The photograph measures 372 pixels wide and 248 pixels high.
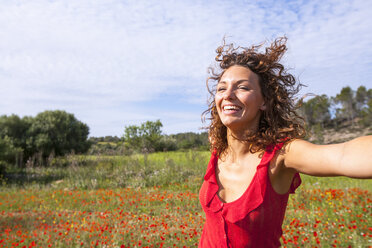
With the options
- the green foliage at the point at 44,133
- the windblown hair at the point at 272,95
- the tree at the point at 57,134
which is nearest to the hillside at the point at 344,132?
the tree at the point at 57,134

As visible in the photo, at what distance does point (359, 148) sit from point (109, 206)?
7.12m

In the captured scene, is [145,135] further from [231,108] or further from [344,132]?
[344,132]

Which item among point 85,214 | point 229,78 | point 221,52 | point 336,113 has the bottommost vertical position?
point 85,214

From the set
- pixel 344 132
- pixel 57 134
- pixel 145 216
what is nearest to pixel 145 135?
pixel 57 134

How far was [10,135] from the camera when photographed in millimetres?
18531

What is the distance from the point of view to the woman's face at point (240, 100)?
1733 millimetres

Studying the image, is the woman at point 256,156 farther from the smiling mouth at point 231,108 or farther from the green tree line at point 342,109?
the green tree line at point 342,109

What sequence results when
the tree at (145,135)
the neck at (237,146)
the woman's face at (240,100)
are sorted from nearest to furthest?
the woman's face at (240,100)
the neck at (237,146)
the tree at (145,135)

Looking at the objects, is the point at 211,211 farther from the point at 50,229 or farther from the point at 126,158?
the point at 126,158

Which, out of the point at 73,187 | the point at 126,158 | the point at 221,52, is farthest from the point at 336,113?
the point at 221,52

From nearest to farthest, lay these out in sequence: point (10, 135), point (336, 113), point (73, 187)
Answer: point (73, 187) → point (10, 135) → point (336, 113)

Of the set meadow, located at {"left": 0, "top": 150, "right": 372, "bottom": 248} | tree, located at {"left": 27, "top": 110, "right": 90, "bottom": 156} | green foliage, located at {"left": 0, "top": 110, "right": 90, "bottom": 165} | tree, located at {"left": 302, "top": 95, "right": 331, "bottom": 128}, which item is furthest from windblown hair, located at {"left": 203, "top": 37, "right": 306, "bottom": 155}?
tree, located at {"left": 302, "top": 95, "right": 331, "bottom": 128}

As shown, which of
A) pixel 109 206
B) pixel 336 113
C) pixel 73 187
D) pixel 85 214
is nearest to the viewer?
pixel 85 214

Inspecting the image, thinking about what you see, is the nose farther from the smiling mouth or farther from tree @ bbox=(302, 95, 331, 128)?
tree @ bbox=(302, 95, 331, 128)
